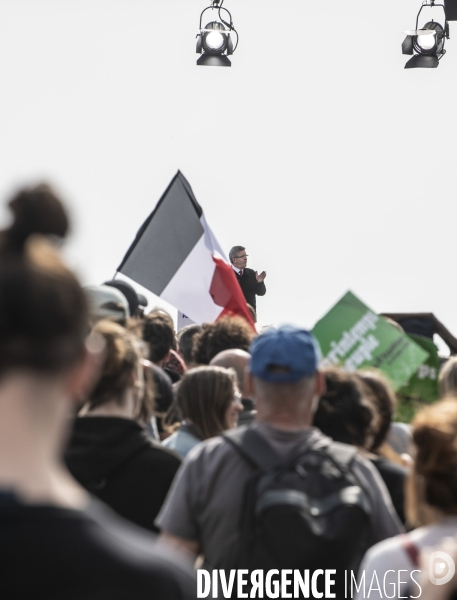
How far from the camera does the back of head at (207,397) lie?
352cm

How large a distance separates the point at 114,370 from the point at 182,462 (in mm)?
343

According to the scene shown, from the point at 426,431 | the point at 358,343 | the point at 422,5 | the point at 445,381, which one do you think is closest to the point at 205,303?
→ the point at 358,343

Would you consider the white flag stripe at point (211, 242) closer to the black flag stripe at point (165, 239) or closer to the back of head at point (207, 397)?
the black flag stripe at point (165, 239)

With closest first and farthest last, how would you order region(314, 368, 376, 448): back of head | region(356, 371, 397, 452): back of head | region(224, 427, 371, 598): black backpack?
region(224, 427, 371, 598): black backpack
region(314, 368, 376, 448): back of head
region(356, 371, 397, 452): back of head

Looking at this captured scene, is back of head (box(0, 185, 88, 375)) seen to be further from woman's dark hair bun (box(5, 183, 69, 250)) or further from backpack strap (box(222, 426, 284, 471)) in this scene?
backpack strap (box(222, 426, 284, 471))

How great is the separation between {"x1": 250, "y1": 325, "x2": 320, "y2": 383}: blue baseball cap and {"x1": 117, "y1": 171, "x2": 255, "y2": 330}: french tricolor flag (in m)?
3.52

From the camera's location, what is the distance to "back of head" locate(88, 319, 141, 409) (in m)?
3.00

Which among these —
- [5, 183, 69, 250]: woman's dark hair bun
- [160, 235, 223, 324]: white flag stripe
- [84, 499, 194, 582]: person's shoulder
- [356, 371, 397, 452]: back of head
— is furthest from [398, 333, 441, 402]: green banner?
[84, 499, 194, 582]: person's shoulder

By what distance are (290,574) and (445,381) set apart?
143 centimetres

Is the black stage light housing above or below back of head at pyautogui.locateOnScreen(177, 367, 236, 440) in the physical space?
above

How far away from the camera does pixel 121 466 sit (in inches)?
115

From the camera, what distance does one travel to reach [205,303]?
658 centimetres

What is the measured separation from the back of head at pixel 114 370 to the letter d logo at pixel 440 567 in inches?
53.6

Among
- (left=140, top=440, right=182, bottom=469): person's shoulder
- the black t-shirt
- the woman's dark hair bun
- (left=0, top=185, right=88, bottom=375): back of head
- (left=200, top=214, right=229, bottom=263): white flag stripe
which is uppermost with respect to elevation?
the woman's dark hair bun
